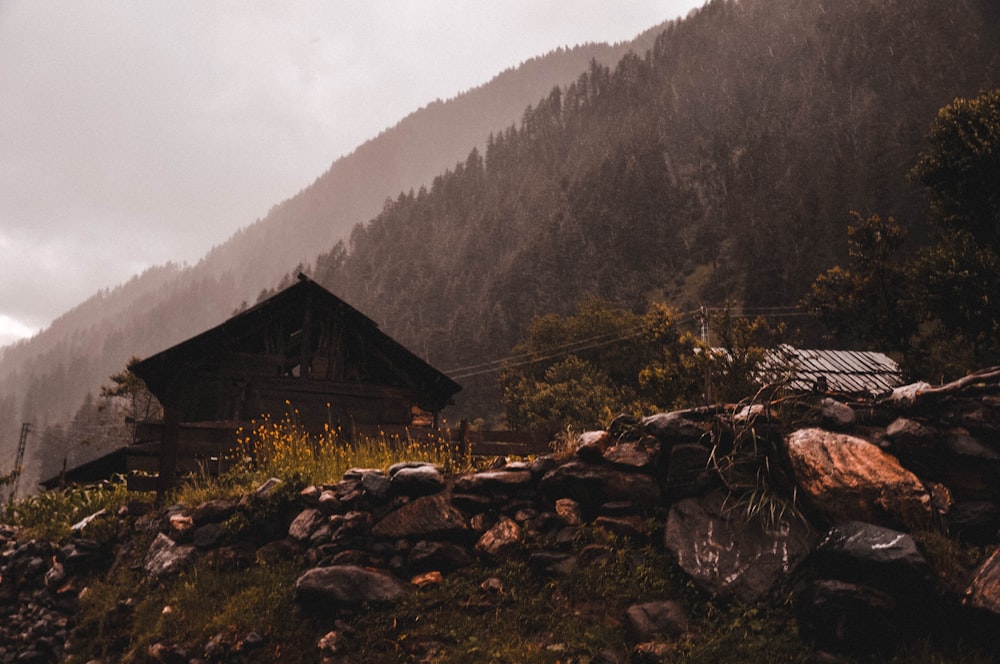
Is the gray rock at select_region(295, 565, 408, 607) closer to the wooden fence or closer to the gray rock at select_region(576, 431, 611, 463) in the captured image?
the gray rock at select_region(576, 431, 611, 463)

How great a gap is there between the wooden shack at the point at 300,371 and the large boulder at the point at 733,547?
1193cm

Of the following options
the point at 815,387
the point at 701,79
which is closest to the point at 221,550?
the point at 815,387

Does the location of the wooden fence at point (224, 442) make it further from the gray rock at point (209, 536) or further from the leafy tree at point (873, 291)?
the leafy tree at point (873, 291)

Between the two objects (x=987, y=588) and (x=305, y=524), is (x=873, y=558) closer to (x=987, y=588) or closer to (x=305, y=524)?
(x=987, y=588)

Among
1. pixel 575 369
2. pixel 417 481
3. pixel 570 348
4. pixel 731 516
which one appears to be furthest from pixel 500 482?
pixel 570 348

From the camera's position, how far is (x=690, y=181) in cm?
12381

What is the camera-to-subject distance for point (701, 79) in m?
148

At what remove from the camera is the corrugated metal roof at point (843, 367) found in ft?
91.7

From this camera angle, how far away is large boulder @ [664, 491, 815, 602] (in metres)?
5.01

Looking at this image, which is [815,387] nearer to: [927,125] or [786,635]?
[786,635]

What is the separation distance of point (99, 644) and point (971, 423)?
10.3 meters

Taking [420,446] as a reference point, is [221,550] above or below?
below

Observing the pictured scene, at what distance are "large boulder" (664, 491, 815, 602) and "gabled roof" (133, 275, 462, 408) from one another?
13369 mm

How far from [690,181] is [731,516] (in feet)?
421
